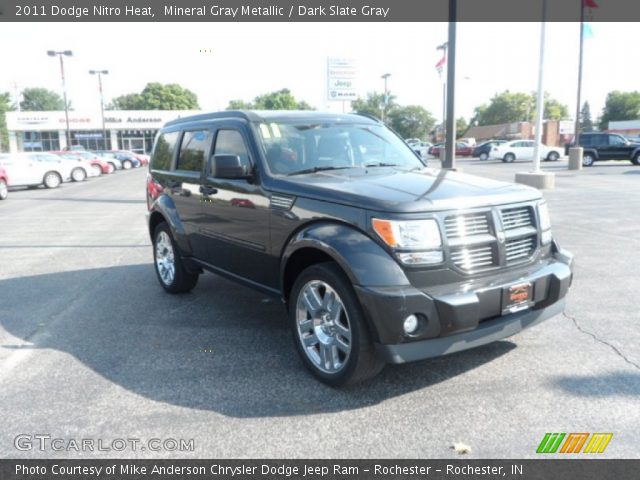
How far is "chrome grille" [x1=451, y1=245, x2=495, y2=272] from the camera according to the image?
11.7 ft

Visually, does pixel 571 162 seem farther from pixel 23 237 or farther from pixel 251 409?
pixel 251 409

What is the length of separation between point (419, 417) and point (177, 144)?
408 centimetres

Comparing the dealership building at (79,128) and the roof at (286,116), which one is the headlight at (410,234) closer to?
the roof at (286,116)

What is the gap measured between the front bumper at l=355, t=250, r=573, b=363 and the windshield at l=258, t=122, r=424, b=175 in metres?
1.56

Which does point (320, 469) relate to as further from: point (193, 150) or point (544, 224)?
point (193, 150)

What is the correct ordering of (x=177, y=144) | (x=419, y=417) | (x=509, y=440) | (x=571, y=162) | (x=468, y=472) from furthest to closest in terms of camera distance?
(x=571, y=162) → (x=177, y=144) → (x=419, y=417) → (x=509, y=440) → (x=468, y=472)

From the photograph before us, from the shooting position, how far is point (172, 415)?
353 cm

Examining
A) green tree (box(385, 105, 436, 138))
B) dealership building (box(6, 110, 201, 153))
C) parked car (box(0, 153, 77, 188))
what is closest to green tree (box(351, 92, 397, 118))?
green tree (box(385, 105, 436, 138))

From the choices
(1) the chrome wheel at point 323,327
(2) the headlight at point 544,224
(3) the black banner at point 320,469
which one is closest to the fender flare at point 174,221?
(1) the chrome wheel at point 323,327

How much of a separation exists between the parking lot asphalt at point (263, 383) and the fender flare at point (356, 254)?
0.87m

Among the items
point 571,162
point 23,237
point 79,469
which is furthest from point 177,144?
point 571,162

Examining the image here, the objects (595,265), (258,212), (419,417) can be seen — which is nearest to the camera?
(419,417)

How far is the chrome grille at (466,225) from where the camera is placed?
3.57 m

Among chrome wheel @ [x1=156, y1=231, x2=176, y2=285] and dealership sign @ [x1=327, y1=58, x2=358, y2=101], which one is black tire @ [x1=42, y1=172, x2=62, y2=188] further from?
chrome wheel @ [x1=156, y1=231, x2=176, y2=285]
